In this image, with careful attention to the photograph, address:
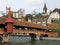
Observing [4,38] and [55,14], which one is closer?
[4,38]

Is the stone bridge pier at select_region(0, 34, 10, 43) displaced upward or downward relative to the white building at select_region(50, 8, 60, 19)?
downward

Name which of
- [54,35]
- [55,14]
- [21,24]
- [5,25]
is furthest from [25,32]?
[55,14]

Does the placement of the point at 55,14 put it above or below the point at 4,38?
above

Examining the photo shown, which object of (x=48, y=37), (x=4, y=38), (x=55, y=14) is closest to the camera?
(x=4, y=38)

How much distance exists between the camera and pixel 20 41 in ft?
152

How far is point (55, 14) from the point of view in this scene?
281ft

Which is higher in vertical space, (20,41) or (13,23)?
(13,23)

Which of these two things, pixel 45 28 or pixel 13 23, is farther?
pixel 45 28

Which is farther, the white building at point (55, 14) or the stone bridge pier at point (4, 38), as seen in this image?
the white building at point (55, 14)

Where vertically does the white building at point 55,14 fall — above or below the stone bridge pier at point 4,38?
above

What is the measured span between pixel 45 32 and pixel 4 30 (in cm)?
1266

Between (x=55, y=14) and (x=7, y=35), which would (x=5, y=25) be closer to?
(x=7, y=35)

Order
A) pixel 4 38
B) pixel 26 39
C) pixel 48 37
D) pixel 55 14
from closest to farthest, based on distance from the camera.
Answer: pixel 4 38 < pixel 26 39 < pixel 48 37 < pixel 55 14

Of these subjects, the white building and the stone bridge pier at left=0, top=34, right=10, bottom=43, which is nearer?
the stone bridge pier at left=0, top=34, right=10, bottom=43
